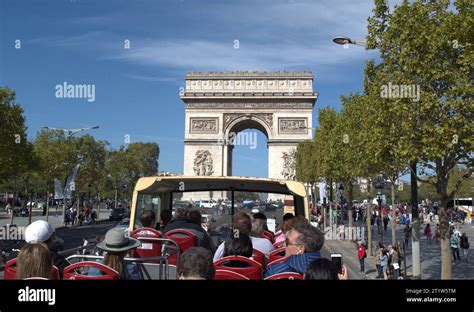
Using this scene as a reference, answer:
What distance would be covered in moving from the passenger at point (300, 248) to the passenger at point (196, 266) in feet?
3.07

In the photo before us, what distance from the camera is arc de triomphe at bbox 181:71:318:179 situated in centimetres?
6994

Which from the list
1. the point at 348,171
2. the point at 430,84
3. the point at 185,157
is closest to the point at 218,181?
the point at 430,84

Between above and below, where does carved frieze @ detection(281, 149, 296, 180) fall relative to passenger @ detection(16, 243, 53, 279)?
above

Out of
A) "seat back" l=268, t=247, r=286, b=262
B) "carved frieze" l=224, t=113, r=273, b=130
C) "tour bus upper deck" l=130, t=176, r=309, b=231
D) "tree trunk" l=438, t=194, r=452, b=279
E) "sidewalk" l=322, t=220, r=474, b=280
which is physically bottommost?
"sidewalk" l=322, t=220, r=474, b=280

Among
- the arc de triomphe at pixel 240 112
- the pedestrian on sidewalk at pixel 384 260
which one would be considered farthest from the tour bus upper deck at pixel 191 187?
Answer: the arc de triomphe at pixel 240 112

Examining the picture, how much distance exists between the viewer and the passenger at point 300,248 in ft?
14.7

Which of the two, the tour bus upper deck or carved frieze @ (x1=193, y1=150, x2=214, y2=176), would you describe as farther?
carved frieze @ (x1=193, y1=150, x2=214, y2=176)

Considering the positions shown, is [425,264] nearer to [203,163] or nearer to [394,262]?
[394,262]

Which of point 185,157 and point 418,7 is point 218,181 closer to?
point 418,7

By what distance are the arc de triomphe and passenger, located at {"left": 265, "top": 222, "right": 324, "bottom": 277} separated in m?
64.1

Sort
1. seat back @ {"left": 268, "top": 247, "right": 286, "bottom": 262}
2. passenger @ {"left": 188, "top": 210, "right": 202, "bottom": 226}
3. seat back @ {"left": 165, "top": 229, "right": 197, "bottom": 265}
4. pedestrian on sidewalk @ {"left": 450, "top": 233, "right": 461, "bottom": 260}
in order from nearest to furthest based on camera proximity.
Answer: seat back @ {"left": 268, "top": 247, "right": 286, "bottom": 262}, seat back @ {"left": 165, "top": 229, "right": 197, "bottom": 265}, passenger @ {"left": 188, "top": 210, "right": 202, "bottom": 226}, pedestrian on sidewalk @ {"left": 450, "top": 233, "right": 461, "bottom": 260}

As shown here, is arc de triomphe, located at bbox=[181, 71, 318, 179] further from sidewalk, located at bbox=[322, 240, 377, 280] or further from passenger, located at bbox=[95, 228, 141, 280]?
passenger, located at bbox=[95, 228, 141, 280]

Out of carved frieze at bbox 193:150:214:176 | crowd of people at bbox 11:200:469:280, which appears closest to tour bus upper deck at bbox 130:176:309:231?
crowd of people at bbox 11:200:469:280

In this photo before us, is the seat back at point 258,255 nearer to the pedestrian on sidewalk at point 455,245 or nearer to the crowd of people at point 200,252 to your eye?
the crowd of people at point 200,252
